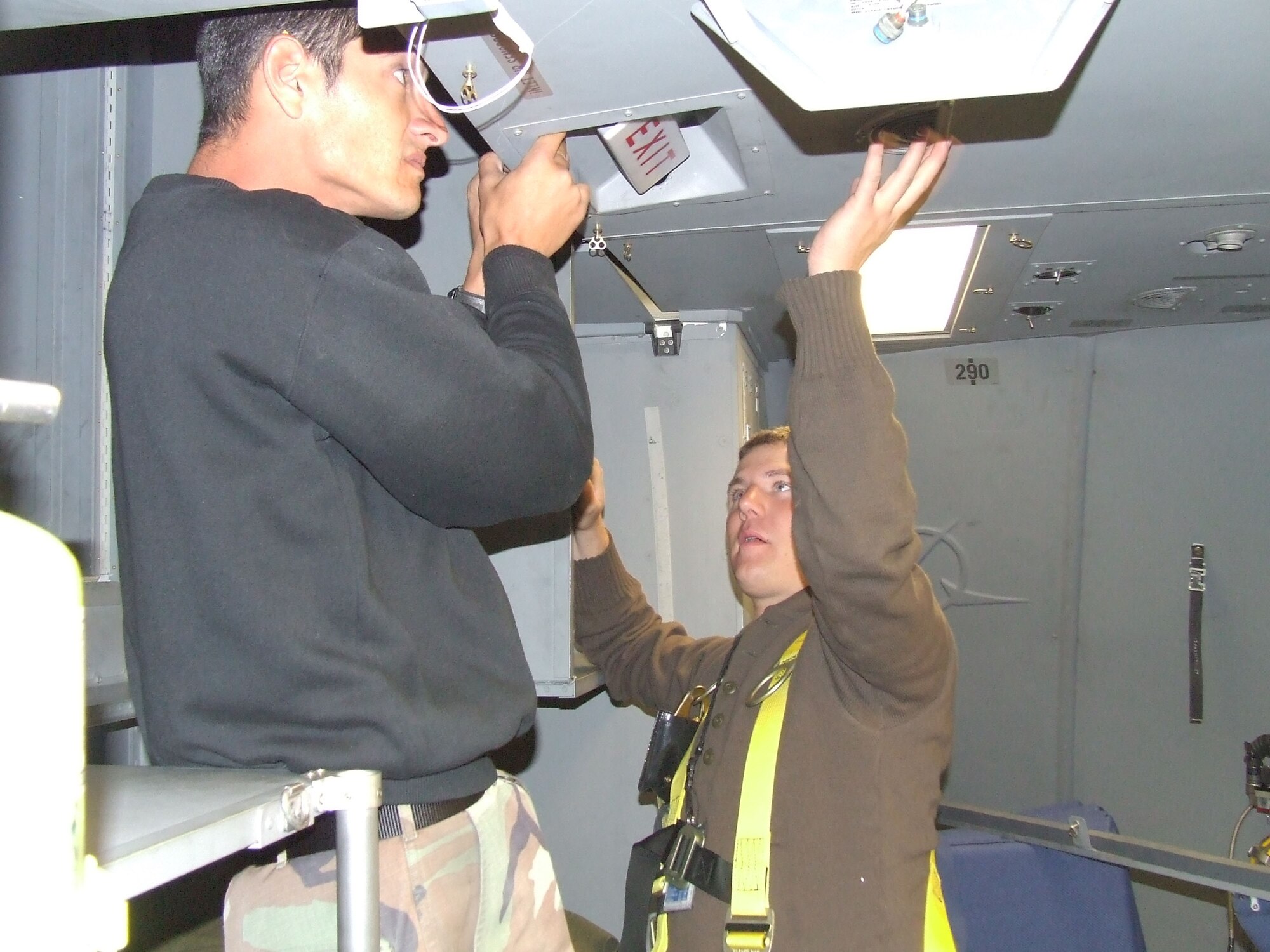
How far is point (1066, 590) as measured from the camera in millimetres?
3391

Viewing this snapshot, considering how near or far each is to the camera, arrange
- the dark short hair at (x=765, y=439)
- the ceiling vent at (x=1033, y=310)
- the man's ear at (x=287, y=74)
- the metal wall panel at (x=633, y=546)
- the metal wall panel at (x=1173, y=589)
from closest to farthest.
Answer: the man's ear at (x=287, y=74) → the dark short hair at (x=765, y=439) → the metal wall panel at (x=633, y=546) → the ceiling vent at (x=1033, y=310) → the metal wall panel at (x=1173, y=589)

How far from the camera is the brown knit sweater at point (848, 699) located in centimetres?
158

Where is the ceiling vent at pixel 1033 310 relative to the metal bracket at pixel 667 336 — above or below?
above

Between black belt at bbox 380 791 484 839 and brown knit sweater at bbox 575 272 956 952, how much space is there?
2.37 ft

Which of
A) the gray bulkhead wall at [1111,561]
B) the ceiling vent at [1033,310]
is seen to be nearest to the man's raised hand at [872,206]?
the ceiling vent at [1033,310]

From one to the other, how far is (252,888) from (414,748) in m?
0.23

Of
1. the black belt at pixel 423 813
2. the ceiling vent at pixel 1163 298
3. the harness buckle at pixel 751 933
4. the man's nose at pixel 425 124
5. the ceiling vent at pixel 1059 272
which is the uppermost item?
the man's nose at pixel 425 124

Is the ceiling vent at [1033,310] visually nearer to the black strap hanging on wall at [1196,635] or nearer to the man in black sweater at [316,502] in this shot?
the black strap hanging on wall at [1196,635]

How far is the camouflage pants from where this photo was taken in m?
1.03

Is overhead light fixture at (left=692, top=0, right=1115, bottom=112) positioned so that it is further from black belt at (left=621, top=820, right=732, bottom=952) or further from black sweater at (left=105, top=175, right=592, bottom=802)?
black belt at (left=621, top=820, right=732, bottom=952)

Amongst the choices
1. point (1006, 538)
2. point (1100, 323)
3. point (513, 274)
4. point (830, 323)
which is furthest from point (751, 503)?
point (1006, 538)

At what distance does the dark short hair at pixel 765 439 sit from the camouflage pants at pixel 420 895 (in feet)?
4.62

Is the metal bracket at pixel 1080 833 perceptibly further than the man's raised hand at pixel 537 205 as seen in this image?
Yes

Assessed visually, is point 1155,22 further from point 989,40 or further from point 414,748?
point 414,748
